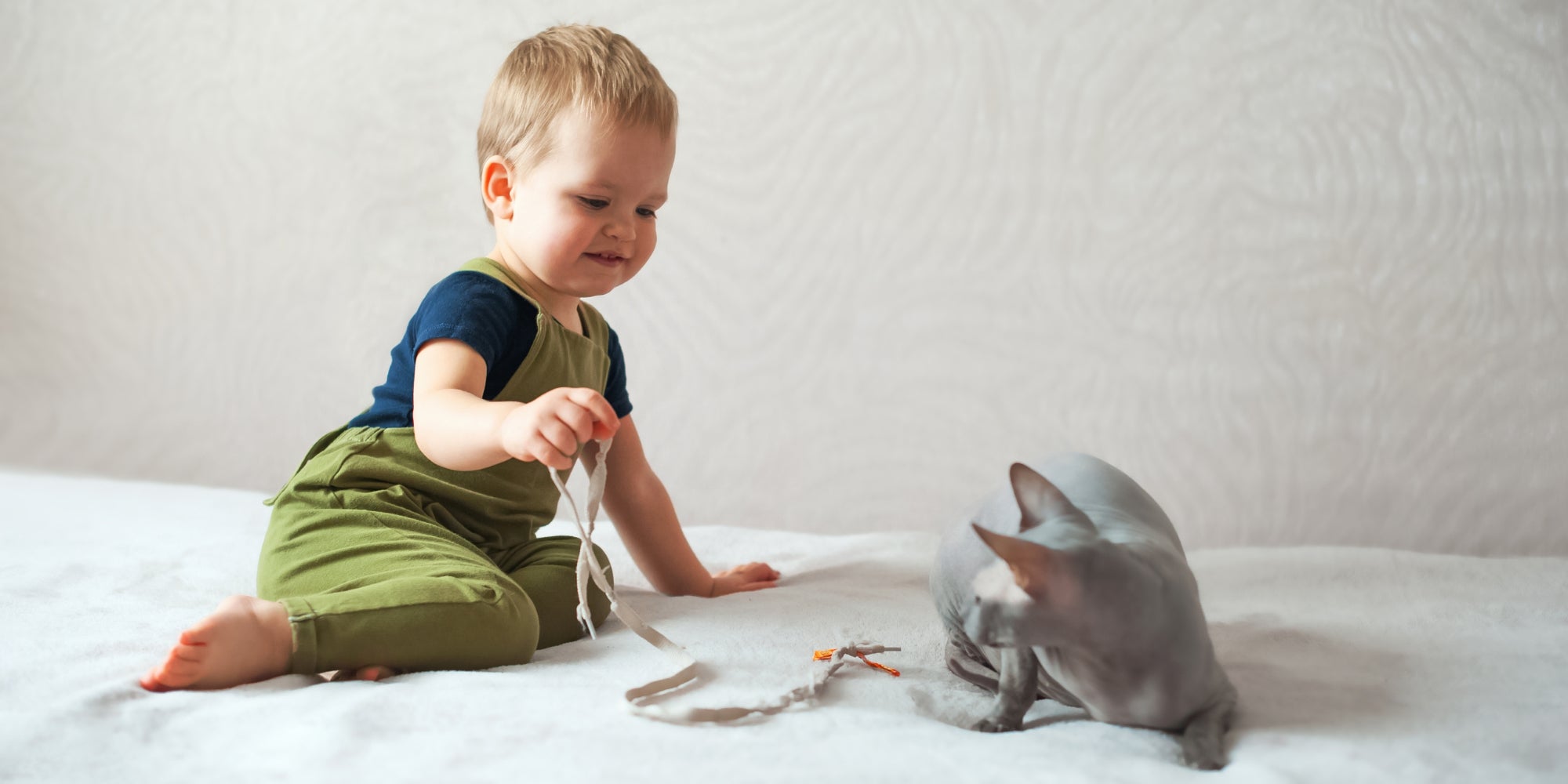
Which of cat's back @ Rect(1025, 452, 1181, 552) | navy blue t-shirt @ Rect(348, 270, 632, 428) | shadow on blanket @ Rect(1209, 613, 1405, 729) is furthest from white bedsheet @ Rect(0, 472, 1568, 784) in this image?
navy blue t-shirt @ Rect(348, 270, 632, 428)

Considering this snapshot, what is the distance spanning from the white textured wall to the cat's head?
88 cm

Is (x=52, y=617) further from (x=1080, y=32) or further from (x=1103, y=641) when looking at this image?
(x=1080, y=32)

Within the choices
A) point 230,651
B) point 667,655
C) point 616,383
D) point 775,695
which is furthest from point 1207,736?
point 616,383

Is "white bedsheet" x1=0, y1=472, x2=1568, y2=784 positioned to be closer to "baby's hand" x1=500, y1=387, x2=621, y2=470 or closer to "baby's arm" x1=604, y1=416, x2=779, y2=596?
"baby's arm" x1=604, y1=416, x2=779, y2=596

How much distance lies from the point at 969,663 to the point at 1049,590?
0.68 ft

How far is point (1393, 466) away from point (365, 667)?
1.18 meters

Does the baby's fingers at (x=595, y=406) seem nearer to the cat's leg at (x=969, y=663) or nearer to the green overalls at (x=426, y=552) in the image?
the green overalls at (x=426, y=552)

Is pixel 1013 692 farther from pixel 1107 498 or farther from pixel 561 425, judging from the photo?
pixel 561 425

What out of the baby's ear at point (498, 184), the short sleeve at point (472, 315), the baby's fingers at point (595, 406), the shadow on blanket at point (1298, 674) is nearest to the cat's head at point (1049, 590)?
the shadow on blanket at point (1298, 674)

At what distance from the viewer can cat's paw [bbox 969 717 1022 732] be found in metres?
0.68

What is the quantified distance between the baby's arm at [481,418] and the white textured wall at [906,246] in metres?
0.73

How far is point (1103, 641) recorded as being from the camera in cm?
62

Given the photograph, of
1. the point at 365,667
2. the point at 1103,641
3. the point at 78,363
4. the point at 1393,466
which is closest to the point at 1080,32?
the point at 1393,466

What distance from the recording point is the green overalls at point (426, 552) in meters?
0.75
